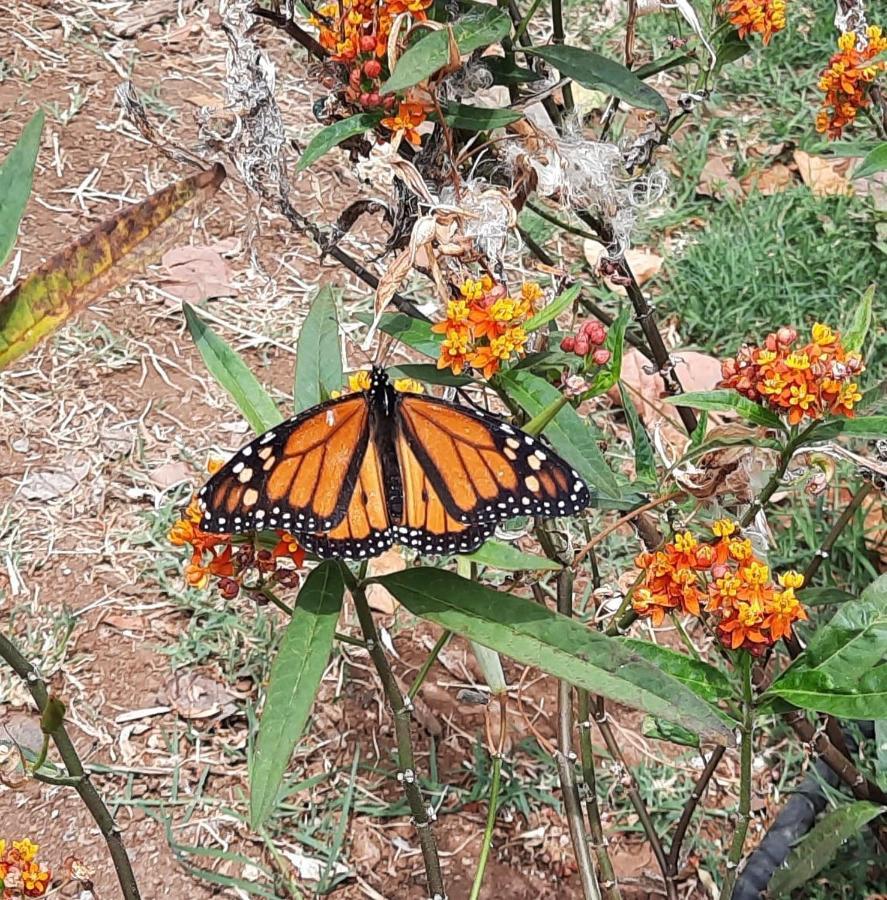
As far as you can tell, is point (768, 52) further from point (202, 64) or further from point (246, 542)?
point (246, 542)

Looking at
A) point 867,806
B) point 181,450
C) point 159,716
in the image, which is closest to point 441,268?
point 867,806

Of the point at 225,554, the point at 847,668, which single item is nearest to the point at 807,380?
the point at 847,668

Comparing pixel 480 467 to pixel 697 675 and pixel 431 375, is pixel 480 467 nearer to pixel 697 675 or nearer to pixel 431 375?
pixel 431 375

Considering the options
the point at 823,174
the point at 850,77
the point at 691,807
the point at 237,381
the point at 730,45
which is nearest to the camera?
the point at 237,381

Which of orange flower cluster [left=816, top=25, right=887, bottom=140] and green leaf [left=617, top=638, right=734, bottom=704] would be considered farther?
orange flower cluster [left=816, top=25, right=887, bottom=140]

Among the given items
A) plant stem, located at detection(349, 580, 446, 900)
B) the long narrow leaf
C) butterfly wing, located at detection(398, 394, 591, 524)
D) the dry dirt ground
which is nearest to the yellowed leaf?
the dry dirt ground

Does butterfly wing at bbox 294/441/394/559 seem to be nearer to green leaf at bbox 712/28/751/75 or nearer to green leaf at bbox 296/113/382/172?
green leaf at bbox 296/113/382/172
